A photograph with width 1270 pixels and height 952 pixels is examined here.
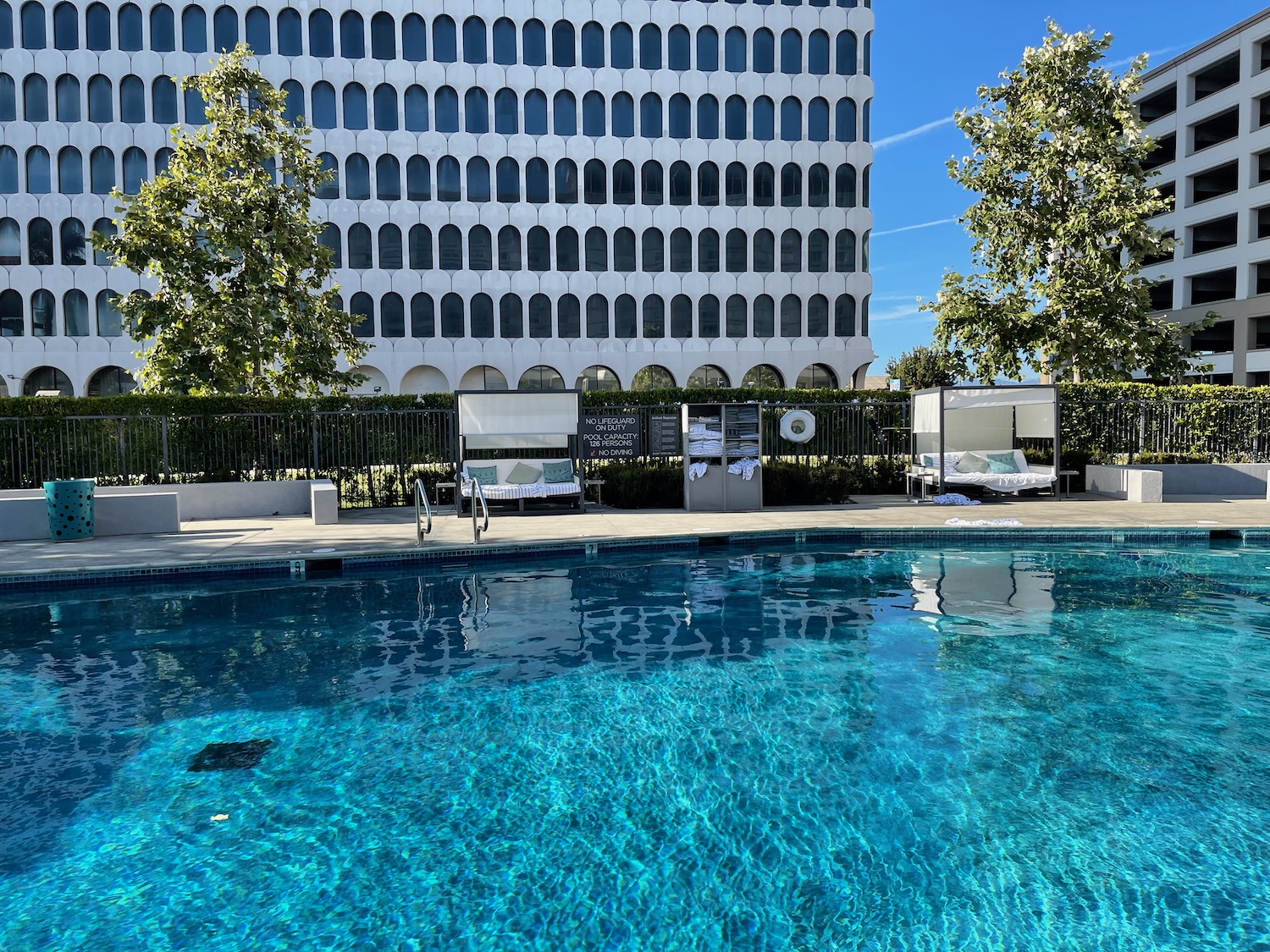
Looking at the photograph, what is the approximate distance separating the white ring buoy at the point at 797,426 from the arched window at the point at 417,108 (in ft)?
95.6

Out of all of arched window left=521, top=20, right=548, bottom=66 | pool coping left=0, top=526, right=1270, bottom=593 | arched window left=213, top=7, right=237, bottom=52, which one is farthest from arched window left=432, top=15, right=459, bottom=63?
pool coping left=0, top=526, right=1270, bottom=593

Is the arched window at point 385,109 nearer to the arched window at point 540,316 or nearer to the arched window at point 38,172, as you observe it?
the arched window at point 540,316

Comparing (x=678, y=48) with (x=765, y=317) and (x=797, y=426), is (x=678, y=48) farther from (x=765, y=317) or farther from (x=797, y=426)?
(x=797, y=426)

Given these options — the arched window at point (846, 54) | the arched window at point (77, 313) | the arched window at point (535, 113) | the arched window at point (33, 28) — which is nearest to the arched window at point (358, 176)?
the arched window at point (535, 113)

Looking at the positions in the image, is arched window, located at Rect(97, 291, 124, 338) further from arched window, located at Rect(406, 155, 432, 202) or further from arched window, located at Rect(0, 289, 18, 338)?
arched window, located at Rect(406, 155, 432, 202)

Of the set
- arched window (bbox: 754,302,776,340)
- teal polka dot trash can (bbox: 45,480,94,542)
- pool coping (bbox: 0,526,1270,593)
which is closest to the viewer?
pool coping (bbox: 0,526,1270,593)

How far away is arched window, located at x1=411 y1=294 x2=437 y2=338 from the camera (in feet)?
130

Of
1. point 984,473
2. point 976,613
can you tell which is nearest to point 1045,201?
point 984,473

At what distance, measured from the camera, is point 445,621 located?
8.90m

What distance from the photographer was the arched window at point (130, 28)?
38.2 metres

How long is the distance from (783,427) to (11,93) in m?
39.4

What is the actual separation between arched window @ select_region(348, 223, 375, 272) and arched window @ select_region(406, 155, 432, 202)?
2.59 meters

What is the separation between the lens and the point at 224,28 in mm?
38781

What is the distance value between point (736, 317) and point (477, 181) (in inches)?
543
